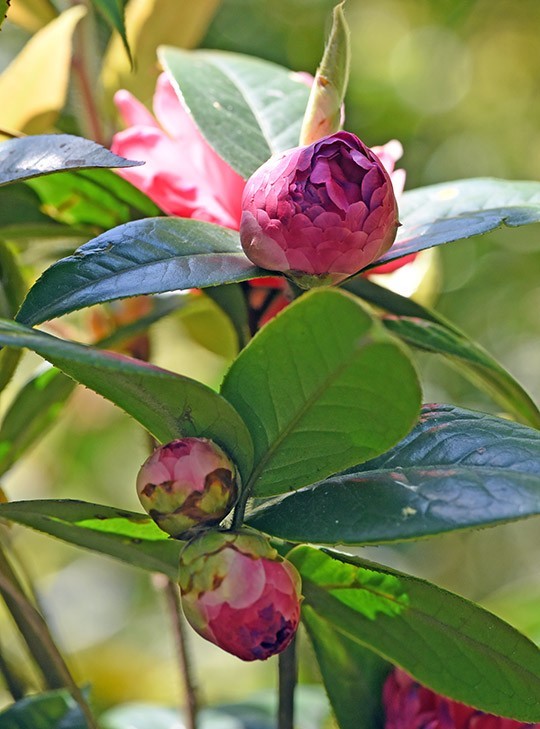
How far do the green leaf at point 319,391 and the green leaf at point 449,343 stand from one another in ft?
0.58

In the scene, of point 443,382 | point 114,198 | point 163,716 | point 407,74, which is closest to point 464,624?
point 114,198

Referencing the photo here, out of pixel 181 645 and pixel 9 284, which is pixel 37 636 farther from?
pixel 9 284

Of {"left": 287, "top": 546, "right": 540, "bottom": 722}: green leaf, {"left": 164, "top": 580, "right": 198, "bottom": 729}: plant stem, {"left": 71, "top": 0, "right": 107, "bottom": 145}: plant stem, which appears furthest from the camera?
{"left": 71, "top": 0, "right": 107, "bottom": 145}: plant stem

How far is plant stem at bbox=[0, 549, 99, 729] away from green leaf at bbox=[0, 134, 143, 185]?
0.77ft

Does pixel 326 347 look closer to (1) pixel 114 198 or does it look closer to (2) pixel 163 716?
(1) pixel 114 198

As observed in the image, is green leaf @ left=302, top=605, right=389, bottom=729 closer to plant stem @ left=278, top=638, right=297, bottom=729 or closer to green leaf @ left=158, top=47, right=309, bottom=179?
plant stem @ left=278, top=638, right=297, bottom=729

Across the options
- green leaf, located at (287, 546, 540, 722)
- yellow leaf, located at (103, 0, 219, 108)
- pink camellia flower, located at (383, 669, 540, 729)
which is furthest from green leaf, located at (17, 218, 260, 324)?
yellow leaf, located at (103, 0, 219, 108)

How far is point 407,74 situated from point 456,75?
127mm

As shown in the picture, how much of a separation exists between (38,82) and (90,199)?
16 centimetres

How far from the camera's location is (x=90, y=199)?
26.0 inches

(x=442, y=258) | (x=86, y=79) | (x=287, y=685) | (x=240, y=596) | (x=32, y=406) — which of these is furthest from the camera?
(x=442, y=258)

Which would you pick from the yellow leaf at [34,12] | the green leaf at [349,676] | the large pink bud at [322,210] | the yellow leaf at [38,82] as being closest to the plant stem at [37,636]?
the green leaf at [349,676]

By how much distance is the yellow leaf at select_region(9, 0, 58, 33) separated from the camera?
35.1 inches

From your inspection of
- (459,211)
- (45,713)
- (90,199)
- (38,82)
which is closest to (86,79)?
(38,82)
